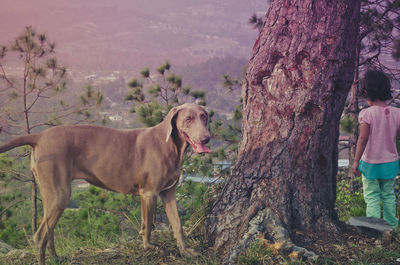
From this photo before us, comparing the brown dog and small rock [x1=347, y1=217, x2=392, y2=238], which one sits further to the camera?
small rock [x1=347, y1=217, x2=392, y2=238]

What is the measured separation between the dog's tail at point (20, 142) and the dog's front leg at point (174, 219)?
118cm

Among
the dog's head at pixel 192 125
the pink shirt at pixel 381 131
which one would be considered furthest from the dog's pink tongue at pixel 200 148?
the pink shirt at pixel 381 131

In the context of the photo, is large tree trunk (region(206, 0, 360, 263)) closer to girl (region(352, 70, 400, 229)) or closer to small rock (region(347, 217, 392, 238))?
small rock (region(347, 217, 392, 238))

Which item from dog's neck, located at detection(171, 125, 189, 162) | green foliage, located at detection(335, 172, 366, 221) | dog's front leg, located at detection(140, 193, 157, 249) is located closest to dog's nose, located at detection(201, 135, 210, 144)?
dog's neck, located at detection(171, 125, 189, 162)

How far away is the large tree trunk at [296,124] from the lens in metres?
3.57

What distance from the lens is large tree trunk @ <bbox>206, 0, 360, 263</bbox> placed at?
3.57 metres

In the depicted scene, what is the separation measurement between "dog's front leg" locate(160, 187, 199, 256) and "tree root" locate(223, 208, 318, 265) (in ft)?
1.35

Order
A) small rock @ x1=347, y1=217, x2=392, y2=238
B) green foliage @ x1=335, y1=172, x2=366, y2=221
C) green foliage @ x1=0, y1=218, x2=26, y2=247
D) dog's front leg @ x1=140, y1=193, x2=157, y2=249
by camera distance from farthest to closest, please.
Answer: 1. green foliage @ x1=0, y1=218, x2=26, y2=247
2. green foliage @ x1=335, y1=172, x2=366, y2=221
3. small rock @ x1=347, y1=217, x2=392, y2=238
4. dog's front leg @ x1=140, y1=193, x2=157, y2=249

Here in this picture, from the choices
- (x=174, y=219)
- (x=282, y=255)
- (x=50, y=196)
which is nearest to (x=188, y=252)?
(x=174, y=219)

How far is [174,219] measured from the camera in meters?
3.49

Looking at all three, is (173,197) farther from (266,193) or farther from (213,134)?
(213,134)

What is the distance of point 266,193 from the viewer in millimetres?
3561

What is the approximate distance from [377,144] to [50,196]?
10.3ft

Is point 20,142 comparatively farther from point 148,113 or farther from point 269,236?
point 148,113
